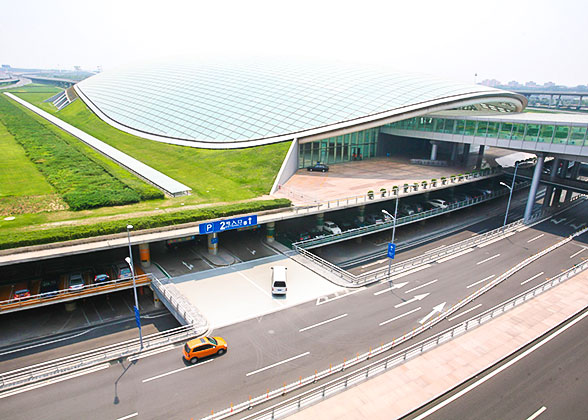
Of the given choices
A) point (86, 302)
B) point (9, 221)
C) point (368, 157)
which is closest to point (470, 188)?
point (368, 157)

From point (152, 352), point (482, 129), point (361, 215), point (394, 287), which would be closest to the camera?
point (152, 352)

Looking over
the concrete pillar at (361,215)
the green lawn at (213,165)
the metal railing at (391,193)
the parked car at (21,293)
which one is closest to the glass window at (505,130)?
the metal railing at (391,193)

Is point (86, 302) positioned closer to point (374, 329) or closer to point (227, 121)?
point (374, 329)

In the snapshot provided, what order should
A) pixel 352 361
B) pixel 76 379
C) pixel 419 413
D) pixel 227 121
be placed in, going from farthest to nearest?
pixel 227 121, pixel 352 361, pixel 76 379, pixel 419 413

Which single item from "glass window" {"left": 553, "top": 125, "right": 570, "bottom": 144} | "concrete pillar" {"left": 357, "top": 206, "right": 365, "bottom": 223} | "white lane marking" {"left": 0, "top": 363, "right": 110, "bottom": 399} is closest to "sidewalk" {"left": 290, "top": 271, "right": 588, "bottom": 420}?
"white lane marking" {"left": 0, "top": 363, "right": 110, "bottom": 399}

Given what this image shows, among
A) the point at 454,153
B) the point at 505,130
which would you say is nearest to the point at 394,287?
the point at 505,130

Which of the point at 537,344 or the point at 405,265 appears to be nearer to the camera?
the point at 537,344

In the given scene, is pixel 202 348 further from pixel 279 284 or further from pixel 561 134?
pixel 561 134
